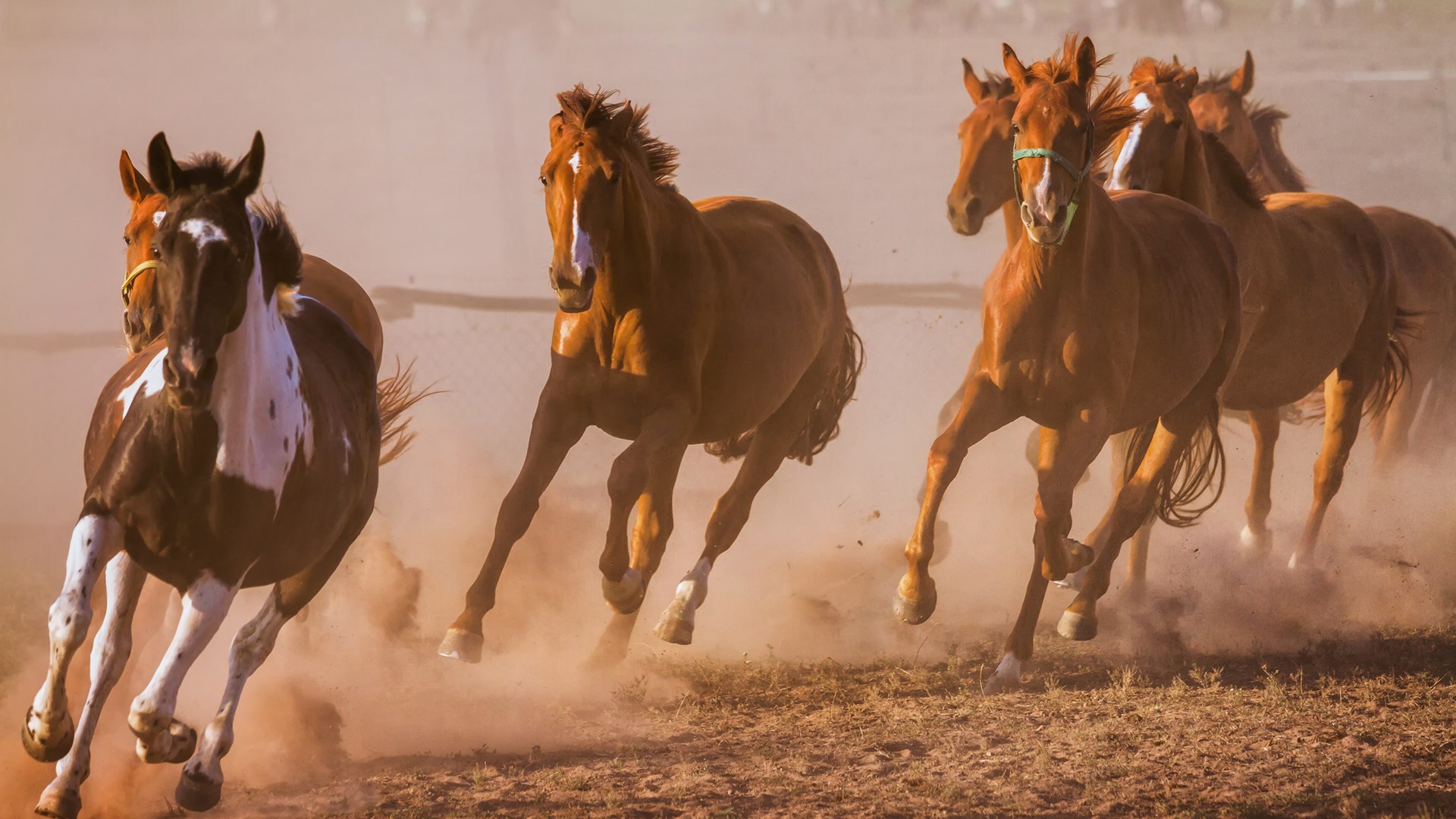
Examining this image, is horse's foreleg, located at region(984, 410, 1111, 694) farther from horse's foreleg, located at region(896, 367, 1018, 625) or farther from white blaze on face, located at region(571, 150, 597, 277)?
white blaze on face, located at region(571, 150, 597, 277)

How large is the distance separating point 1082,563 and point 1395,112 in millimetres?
14654

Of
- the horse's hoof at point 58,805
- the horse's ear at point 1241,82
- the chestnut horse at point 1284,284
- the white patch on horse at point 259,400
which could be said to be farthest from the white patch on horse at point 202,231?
the horse's ear at point 1241,82

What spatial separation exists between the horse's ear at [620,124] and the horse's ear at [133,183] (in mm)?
1592

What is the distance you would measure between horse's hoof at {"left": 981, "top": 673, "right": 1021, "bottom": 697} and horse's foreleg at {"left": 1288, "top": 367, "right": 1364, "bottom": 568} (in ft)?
9.17

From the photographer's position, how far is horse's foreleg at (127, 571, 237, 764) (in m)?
3.58

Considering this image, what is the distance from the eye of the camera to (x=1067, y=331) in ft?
19.1

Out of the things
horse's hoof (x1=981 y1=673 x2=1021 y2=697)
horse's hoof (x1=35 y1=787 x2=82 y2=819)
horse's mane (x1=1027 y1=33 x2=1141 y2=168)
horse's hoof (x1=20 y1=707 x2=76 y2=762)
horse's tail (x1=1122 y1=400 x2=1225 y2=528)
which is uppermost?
horse's mane (x1=1027 y1=33 x2=1141 y2=168)

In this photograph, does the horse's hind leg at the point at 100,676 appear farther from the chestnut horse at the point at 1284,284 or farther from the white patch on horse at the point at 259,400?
the chestnut horse at the point at 1284,284

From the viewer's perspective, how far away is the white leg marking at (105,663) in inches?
142

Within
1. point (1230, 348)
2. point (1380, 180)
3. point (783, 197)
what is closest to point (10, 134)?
point (783, 197)

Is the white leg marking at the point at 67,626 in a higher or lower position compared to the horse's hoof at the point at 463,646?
higher

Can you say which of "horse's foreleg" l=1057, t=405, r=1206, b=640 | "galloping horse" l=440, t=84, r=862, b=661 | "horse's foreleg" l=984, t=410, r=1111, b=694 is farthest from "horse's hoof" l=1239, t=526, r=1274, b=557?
"galloping horse" l=440, t=84, r=862, b=661

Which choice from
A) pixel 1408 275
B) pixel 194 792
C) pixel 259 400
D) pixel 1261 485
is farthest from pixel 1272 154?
pixel 194 792

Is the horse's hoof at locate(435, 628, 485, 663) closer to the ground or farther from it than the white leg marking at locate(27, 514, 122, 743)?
closer to the ground
